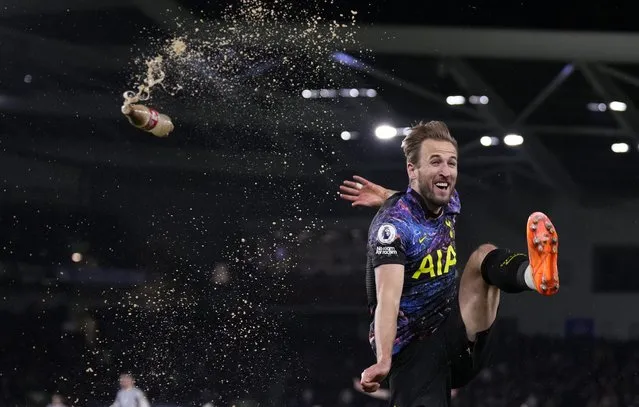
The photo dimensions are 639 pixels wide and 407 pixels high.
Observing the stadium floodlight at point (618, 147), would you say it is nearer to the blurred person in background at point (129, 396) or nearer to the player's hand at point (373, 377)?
the blurred person in background at point (129, 396)

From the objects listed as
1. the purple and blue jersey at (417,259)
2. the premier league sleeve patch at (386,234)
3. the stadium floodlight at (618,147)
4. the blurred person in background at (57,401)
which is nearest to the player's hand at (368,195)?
the purple and blue jersey at (417,259)

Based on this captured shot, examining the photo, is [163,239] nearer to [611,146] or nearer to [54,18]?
[54,18]

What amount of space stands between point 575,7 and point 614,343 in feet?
13.1

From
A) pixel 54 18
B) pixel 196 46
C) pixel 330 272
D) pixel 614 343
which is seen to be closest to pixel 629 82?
pixel 614 343

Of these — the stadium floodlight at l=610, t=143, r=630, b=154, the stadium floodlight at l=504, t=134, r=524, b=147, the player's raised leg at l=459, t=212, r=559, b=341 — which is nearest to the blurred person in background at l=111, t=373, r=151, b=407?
the stadium floodlight at l=504, t=134, r=524, b=147

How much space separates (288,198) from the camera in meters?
12.9

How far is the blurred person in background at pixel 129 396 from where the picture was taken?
10859 mm

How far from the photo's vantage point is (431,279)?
14.9ft

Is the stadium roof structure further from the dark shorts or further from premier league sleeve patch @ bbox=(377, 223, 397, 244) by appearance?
premier league sleeve patch @ bbox=(377, 223, 397, 244)

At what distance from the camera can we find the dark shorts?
4.51 m

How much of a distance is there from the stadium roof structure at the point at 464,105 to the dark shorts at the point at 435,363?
789 cm

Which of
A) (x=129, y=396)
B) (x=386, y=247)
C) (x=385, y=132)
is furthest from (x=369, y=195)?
(x=385, y=132)

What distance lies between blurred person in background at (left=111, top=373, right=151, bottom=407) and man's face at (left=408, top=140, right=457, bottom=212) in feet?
23.3

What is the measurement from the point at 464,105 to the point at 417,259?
319 inches
